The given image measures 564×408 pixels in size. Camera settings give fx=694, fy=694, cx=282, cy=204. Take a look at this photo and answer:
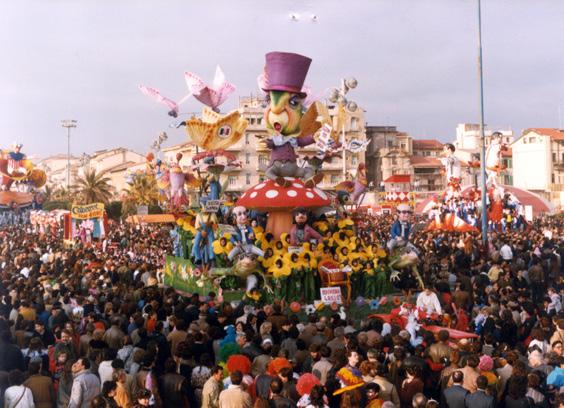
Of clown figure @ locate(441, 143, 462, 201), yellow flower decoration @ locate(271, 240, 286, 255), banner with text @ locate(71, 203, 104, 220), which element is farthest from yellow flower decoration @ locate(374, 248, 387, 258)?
banner with text @ locate(71, 203, 104, 220)

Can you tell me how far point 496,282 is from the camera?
14.9 metres

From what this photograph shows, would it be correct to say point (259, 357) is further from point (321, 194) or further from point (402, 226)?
point (402, 226)

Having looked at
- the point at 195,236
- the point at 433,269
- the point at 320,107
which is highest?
the point at 320,107

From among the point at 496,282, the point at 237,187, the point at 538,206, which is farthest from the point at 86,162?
the point at 496,282

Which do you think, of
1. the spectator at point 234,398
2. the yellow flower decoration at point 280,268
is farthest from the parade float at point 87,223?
the spectator at point 234,398

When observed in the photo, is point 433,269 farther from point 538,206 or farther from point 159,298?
point 538,206

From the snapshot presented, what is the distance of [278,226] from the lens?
16.9 metres

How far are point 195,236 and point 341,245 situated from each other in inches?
149

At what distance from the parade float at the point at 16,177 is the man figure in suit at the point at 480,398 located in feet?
144

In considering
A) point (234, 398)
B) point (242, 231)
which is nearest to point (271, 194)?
point (242, 231)

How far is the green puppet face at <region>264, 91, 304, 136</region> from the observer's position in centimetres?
1698

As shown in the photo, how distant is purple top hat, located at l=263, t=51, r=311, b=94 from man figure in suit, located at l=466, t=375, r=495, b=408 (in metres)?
10.8

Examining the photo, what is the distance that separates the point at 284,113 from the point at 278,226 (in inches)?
110

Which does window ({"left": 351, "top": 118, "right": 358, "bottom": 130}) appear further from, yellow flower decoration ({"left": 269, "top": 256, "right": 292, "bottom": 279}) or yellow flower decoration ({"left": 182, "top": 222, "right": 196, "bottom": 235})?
yellow flower decoration ({"left": 269, "top": 256, "right": 292, "bottom": 279})
